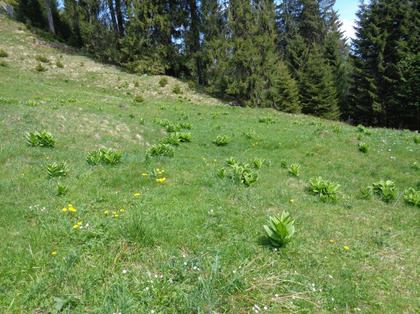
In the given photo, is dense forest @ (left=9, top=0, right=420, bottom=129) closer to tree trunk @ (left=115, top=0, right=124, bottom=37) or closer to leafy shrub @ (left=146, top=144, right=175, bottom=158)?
tree trunk @ (left=115, top=0, right=124, bottom=37)

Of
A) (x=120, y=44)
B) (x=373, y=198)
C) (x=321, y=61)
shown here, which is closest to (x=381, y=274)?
(x=373, y=198)

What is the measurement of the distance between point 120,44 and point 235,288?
3475 cm

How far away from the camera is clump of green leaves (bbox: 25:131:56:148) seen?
731 cm

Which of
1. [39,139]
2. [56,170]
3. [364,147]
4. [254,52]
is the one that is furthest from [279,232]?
[254,52]

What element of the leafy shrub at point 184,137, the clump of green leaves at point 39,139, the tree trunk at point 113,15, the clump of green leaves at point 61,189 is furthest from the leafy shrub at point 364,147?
the tree trunk at point 113,15

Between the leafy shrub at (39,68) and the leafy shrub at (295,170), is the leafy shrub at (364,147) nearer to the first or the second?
the leafy shrub at (295,170)

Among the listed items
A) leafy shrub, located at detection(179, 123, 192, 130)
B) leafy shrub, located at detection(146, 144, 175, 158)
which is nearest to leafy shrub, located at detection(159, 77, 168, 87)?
leafy shrub, located at detection(179, 123, 192, 130)

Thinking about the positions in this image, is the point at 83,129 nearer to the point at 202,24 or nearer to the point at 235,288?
the point at 235,288

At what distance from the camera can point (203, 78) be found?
30812 millimetres

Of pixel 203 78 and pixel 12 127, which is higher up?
pixel 203 78

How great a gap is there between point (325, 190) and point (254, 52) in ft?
76.6

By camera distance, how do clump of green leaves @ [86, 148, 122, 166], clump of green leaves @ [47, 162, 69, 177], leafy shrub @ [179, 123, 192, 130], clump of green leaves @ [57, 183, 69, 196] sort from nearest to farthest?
clump of green leaves @ [57, 183, 69, 196] < clump of green leaves @ [47, 162, 69, 177] < clump of green leaves @ [86, 148, 122, 166] < leafy shrub @ [179, 123, 192, 130]

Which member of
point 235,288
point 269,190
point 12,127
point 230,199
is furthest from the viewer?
point 12,127

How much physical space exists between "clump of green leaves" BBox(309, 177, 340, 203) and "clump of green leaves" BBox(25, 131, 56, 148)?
8.23m
